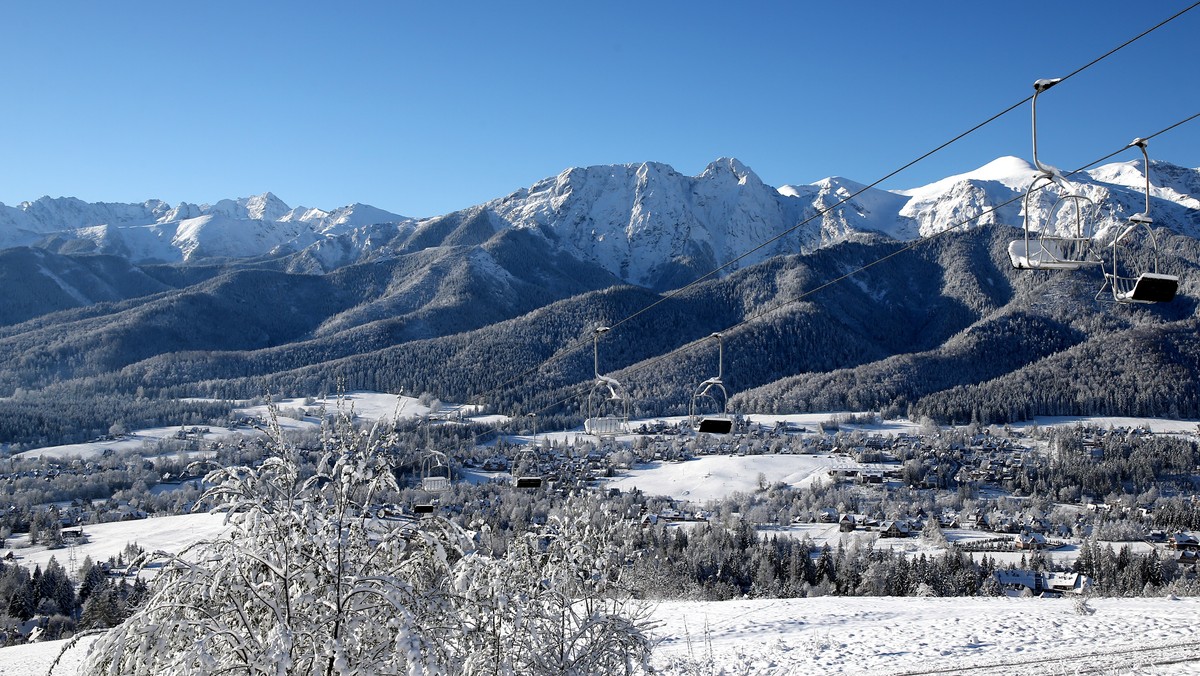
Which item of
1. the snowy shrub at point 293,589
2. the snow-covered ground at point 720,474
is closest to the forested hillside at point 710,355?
the snow-covered ground at point 720,474

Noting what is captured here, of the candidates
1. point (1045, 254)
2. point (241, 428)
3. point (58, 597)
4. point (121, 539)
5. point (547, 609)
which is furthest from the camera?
point (241, 428)

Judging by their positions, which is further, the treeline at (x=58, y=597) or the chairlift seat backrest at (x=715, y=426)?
the treeline at (x=58, y=597)

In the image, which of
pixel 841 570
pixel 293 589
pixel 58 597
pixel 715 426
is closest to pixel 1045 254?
pixel 293 589

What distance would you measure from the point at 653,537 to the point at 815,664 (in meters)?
35.5

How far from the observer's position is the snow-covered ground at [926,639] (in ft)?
54.6

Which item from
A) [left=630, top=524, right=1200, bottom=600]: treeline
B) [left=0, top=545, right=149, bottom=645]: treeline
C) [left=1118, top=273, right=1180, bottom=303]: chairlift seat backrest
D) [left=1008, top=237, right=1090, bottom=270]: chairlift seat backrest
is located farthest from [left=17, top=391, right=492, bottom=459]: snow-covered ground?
[left=1118, top=273, right=1180, bottom=303]: chairlift seat backrest

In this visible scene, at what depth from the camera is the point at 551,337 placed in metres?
172

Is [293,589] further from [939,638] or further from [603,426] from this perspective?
[939,638]

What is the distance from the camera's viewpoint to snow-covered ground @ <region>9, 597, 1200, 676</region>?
16641 millimetres

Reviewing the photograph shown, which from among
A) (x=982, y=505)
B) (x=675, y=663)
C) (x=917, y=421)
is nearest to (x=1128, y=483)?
(x=982, y=505)

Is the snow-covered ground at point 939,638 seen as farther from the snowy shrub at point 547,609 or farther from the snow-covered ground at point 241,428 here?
the snow-covered ground at point 241,428

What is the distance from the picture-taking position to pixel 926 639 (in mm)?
19406

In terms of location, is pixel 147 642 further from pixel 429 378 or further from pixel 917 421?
pixel 429 378

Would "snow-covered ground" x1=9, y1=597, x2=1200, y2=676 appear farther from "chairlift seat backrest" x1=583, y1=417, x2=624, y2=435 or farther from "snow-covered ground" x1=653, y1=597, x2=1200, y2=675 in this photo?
"chairlift seat backrest" x1=583, y1=417, x2=624, y2=435
